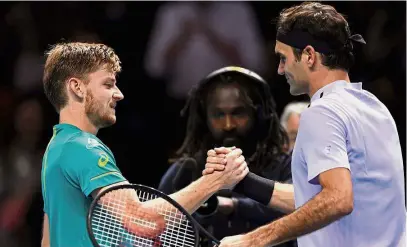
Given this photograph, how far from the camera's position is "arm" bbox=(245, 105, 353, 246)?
118 inches

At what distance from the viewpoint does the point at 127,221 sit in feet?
10.8

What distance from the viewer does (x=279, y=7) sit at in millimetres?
6918

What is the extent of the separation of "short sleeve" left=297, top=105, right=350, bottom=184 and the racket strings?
564 millimetres

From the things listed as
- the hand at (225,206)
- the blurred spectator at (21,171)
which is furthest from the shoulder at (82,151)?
the blurred spectator at (21,171)

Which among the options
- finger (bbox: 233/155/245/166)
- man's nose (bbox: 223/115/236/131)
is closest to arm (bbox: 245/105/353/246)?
finger (bbox: 233/155/245/166)

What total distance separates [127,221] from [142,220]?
0.06m

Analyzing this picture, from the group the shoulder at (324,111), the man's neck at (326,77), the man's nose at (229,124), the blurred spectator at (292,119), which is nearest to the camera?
the shoulder at (324,111)

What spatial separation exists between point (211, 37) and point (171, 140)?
0.81m

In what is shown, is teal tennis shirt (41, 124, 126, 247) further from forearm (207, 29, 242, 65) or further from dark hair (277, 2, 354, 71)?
forearm (207, 29, 242, 65)

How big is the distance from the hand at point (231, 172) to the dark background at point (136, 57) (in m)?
3.01

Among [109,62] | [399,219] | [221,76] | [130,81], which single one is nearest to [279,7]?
[130,81]

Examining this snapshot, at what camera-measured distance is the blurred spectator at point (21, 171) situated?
20.9 feet

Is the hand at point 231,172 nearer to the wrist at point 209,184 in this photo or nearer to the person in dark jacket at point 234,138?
the wrist at point 209,184

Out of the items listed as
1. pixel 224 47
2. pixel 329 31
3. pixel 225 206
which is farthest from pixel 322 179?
pixel 224 47
